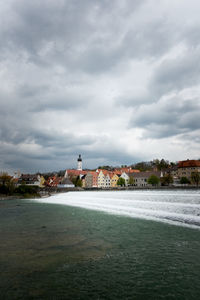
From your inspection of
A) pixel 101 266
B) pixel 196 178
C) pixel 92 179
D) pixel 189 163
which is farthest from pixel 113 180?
pixel 101 266

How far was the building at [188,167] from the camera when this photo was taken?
115 meters

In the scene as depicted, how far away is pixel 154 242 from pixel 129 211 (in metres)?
14.7

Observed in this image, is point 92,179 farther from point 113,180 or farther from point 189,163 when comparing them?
point 189,163

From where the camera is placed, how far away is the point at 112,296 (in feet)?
20.5

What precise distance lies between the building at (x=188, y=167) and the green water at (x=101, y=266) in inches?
4347

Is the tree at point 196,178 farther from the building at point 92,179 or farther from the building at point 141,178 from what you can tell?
the building at point 92,179

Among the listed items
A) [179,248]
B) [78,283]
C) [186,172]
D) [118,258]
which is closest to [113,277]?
[78,283]

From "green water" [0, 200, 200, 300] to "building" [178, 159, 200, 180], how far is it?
4347 inches

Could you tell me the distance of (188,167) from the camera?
118 metres

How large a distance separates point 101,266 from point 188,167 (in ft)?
391

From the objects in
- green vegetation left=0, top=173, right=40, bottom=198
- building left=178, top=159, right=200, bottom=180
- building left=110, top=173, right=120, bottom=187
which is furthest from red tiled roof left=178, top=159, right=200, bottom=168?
green vegetation left=0, top=173, right=40, bottom=198

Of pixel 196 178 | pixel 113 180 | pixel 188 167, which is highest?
pixel 188 167

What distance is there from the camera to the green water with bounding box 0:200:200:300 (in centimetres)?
652

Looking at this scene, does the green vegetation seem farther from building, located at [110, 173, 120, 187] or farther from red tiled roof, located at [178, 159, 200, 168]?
red tiled roof, located at [178, 159, 200, 168]
